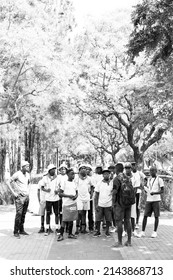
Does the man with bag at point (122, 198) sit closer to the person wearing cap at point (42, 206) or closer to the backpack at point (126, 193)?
the backpack at point (126, 193)

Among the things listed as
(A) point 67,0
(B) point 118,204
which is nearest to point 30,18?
(B) point 118,204

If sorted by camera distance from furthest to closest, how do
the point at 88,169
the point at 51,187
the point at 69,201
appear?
the point at 88,169
the point at 51,187
the point at 69,201

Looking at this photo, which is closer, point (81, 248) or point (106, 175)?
point (81, 248)

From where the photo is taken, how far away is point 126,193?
912cm

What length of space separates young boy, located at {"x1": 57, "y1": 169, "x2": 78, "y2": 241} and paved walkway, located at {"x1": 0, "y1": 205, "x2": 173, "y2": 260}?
1.44ft

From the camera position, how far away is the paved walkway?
27.1 ft

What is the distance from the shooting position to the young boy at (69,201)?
1027 cm

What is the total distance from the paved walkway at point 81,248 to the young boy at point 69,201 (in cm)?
44

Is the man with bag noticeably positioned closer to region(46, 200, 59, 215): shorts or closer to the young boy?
the young boy

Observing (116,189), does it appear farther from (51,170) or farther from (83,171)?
(51,170)

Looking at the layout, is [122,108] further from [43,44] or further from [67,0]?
[67,0]

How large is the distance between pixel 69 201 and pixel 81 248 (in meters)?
1.56

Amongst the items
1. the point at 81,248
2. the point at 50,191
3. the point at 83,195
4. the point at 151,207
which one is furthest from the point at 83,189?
the point at 81,248

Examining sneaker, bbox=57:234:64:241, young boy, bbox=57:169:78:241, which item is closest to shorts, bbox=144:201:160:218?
young boy, bbox=57:169:78:241
